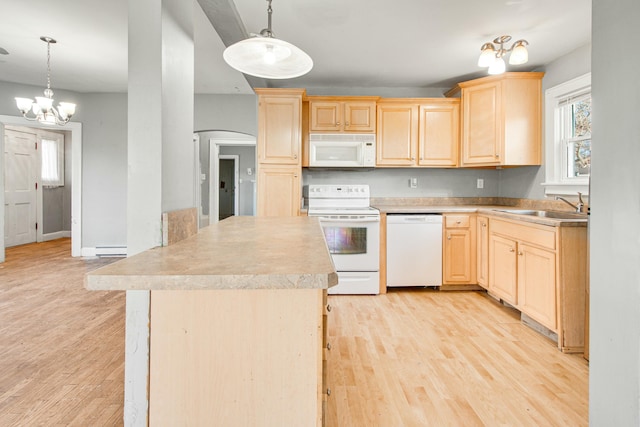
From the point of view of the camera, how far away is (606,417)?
3.76ft

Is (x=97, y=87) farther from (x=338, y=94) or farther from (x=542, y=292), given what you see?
(x=542, y=292)

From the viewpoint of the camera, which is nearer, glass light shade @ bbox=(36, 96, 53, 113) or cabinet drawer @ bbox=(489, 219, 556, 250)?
cabinet drawer @ bbox=(489, 219, 556, 250)

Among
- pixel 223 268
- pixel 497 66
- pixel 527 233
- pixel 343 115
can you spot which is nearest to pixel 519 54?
pixel 497 66

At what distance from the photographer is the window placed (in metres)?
6.43

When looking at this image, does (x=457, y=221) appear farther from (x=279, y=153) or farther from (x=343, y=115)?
(x=279, y=153)

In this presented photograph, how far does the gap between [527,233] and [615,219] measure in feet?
5.47

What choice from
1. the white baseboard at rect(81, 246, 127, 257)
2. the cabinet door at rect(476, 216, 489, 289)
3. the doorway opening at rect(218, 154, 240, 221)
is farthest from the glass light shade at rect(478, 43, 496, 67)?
the doorway opening at rect(218, 154, 240, 221)

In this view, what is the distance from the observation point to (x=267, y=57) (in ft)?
5.12

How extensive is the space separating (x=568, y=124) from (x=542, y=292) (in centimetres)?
172

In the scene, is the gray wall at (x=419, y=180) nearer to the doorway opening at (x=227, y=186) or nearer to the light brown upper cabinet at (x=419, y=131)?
the light brown upper cabinet at (x=419, y=131)

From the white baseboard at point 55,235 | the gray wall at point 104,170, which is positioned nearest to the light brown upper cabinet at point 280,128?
the gray wall at point 104,170

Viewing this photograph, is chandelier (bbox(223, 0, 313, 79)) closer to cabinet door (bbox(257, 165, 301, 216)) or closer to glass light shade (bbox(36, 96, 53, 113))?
cabinet door (bbox(257, 165, 301, 216))

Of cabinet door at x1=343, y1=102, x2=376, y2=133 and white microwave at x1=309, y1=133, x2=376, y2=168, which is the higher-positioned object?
cabinet door at x1=343, y1=102, x2=376, y2=133

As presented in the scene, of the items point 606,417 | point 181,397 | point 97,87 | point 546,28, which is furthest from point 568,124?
point 97,87
